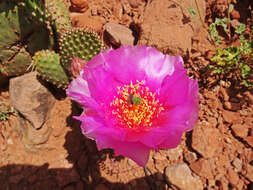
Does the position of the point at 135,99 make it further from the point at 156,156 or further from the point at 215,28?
the point at 215,28

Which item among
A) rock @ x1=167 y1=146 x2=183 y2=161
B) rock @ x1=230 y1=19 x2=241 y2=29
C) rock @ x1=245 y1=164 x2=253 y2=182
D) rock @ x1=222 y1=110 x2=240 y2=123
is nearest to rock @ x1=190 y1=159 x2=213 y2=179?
rock @ x1=167 y1=146 x2=183 y2=161

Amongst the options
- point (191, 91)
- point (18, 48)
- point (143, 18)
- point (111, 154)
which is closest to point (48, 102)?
point (18, 48)

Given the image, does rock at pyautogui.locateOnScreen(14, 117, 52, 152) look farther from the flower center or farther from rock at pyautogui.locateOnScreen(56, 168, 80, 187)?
the flower center

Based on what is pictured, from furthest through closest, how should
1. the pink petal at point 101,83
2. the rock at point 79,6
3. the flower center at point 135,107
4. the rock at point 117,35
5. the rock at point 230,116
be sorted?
1. the rock at point 79,6
2. the rock at point 117,35
3. the rock at point 230,116
4. the flower center at point 135,107
5. the pink petal at point 101,83

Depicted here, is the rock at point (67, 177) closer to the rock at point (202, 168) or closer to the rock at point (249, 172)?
the rock at point (202, 168)

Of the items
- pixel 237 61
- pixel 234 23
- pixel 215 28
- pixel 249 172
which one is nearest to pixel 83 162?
pixel 249 172

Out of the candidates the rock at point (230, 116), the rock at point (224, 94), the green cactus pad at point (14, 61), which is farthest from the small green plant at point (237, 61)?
the green cactus pad at point (14, 61)

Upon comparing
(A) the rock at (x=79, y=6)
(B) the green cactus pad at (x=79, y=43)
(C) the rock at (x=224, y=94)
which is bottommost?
(C) the rock at (x=224, y=94)
